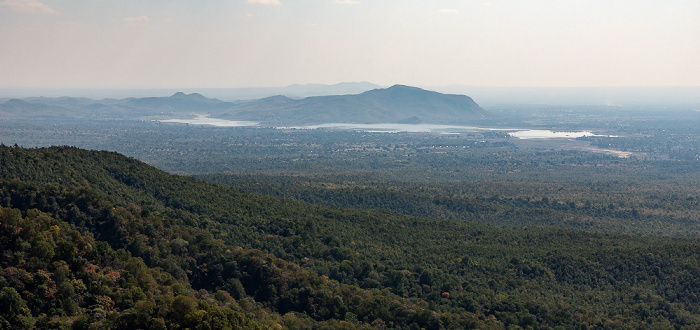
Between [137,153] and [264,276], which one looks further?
[137,153]

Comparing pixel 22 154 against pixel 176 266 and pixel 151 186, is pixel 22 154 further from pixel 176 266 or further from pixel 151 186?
pixel 176 266

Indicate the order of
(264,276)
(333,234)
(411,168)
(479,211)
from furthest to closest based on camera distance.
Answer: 1. (411,168)
2. (479,211)
3. (333,234)
4. (264,276)

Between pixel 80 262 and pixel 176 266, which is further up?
pixel 80 262

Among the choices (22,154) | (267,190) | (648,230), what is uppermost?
(22,154)

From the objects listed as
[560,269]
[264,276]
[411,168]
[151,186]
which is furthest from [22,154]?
[411,168]

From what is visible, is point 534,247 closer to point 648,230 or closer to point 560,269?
point 560,269

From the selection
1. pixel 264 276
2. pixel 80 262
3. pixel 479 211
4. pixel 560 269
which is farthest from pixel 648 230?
pixel 80 262

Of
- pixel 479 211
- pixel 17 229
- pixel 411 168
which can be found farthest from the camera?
pixel 411 168
